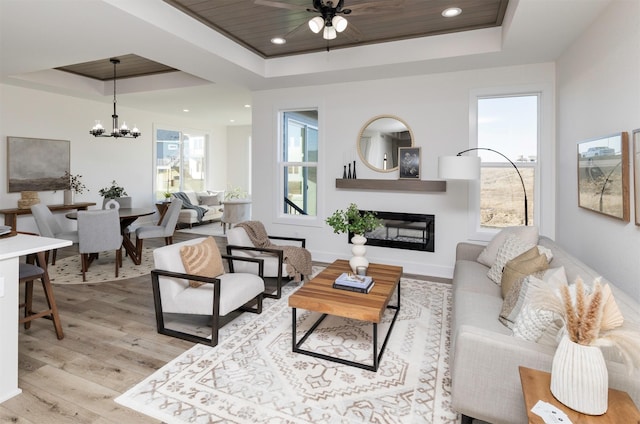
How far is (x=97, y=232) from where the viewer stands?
453 cm

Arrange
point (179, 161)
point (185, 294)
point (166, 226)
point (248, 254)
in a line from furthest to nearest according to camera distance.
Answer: point (179, 161)
point (166, 226)
point (248, 254)
point (185, 294)

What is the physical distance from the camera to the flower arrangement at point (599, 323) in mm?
1268

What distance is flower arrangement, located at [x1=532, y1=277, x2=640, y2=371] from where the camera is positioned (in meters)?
1.27

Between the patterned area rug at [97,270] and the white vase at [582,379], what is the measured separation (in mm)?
4742

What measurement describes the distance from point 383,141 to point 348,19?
177 cm

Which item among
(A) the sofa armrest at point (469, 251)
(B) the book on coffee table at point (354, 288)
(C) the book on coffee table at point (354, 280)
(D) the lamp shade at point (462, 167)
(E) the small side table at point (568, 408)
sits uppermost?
(D) the lamp shade at point (462, 167)

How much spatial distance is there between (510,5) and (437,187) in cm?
213

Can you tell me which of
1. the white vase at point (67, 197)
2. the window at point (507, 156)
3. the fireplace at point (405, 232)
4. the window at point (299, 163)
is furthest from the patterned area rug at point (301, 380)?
the white vase at point (67, 197)

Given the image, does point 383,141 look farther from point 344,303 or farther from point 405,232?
point 344,303

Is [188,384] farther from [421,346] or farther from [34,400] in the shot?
[421,346]

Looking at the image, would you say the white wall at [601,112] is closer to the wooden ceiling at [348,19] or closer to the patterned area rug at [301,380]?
the wooden ceiling at [348,19]

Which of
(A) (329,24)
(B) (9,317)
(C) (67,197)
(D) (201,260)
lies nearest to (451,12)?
(A) (329,24)

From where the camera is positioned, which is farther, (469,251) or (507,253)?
(469,251)

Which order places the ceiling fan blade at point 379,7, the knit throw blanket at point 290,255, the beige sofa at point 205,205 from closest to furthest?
the ceiling fan blade at point 379,7 < the knit throw blanket at point 290,255 < the beige sofa at point 205,205
